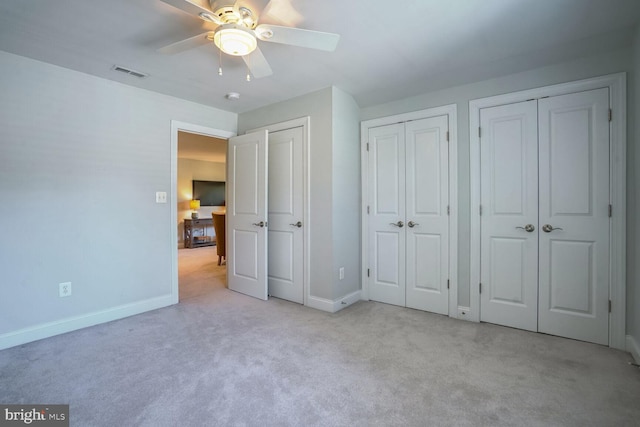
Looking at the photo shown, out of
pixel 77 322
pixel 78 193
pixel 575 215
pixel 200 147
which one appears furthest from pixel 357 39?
pixel 200 147

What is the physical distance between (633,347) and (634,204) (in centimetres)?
102

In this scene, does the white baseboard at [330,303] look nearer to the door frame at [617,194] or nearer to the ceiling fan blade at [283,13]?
the door frame at [617,194]

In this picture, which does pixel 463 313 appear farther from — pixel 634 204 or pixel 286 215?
pixel 286 215

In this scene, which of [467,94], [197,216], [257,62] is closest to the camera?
[257,62]

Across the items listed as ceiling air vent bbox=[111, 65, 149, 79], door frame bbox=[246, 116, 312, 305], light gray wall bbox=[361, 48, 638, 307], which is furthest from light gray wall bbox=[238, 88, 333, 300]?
ceiling air vent bbox=[111, 65, 149, 79]

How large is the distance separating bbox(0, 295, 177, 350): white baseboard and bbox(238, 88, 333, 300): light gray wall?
169cm

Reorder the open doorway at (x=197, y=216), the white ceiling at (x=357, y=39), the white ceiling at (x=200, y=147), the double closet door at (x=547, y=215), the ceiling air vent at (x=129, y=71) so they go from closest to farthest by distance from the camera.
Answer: the white ceiling at (x=357, y=39) < the double closet door at (x=547, y=215) < the ceiling air vent at (x=129, y=71) < the open doorway at (x=197, y=216) < the white ceiling at (x=200, y=147)

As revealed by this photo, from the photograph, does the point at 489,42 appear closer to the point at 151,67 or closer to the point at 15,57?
the point at 151,67

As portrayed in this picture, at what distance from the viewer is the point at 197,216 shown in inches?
299

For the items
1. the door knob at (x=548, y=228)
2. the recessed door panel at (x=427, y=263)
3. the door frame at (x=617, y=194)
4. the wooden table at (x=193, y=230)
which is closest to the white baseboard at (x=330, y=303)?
the recessed door panel at (x=427, y=263)

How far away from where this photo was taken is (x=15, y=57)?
7.66 ft

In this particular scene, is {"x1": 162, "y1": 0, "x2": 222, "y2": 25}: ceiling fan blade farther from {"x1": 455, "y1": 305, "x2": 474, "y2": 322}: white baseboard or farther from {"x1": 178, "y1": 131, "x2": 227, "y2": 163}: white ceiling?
{"x1": 178, "y1": 131, "x2": 227, "y2": 163}: white ceiling

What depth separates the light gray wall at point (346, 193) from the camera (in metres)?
3.11

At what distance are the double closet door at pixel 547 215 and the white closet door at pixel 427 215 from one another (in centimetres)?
34
